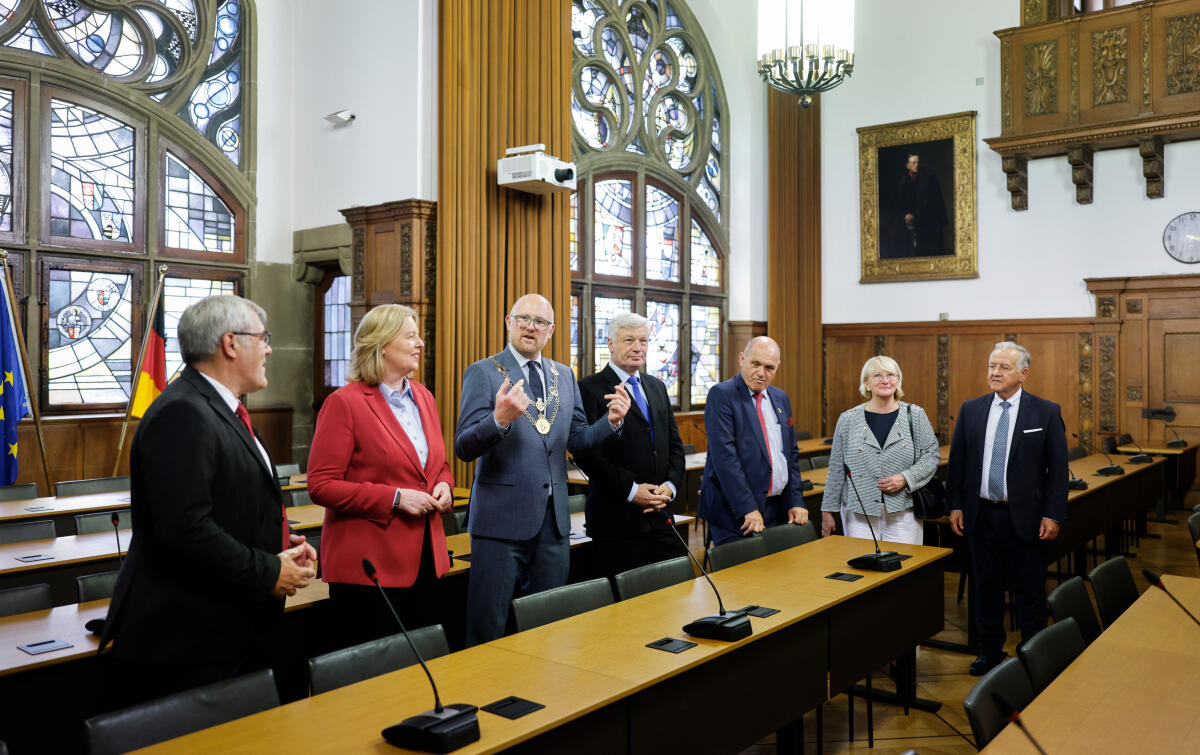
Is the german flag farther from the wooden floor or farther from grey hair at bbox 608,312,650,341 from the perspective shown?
the wooden floor

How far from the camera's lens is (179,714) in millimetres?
1995

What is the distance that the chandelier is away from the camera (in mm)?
7758

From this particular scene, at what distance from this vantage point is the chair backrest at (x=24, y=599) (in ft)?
10.2

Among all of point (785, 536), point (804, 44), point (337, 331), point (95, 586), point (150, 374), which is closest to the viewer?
point (95, 586)

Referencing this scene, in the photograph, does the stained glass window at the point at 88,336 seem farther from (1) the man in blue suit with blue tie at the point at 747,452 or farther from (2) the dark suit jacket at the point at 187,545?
(2) the dark suit jacket at the point at 187,545

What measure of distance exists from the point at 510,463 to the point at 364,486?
67 cm

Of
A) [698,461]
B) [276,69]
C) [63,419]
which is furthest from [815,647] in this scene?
[276,69]

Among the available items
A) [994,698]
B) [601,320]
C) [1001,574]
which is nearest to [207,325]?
[994,698]

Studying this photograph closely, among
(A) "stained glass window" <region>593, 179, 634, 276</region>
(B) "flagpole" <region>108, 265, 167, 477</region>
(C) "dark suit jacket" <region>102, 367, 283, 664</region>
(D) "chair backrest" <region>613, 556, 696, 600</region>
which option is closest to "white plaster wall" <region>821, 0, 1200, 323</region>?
(A) "stained glass window" <region>593, 179, 634, 276</region>

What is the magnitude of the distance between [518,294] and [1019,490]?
4.51 meters

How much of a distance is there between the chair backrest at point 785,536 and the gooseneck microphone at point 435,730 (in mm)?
2350

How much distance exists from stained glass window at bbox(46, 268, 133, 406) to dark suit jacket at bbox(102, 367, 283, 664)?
554cm

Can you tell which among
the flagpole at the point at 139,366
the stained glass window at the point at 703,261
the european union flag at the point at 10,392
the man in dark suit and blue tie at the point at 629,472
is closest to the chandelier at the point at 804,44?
the stained glass window at the point at 703,261

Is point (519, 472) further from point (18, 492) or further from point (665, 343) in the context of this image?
point (665, 343)
